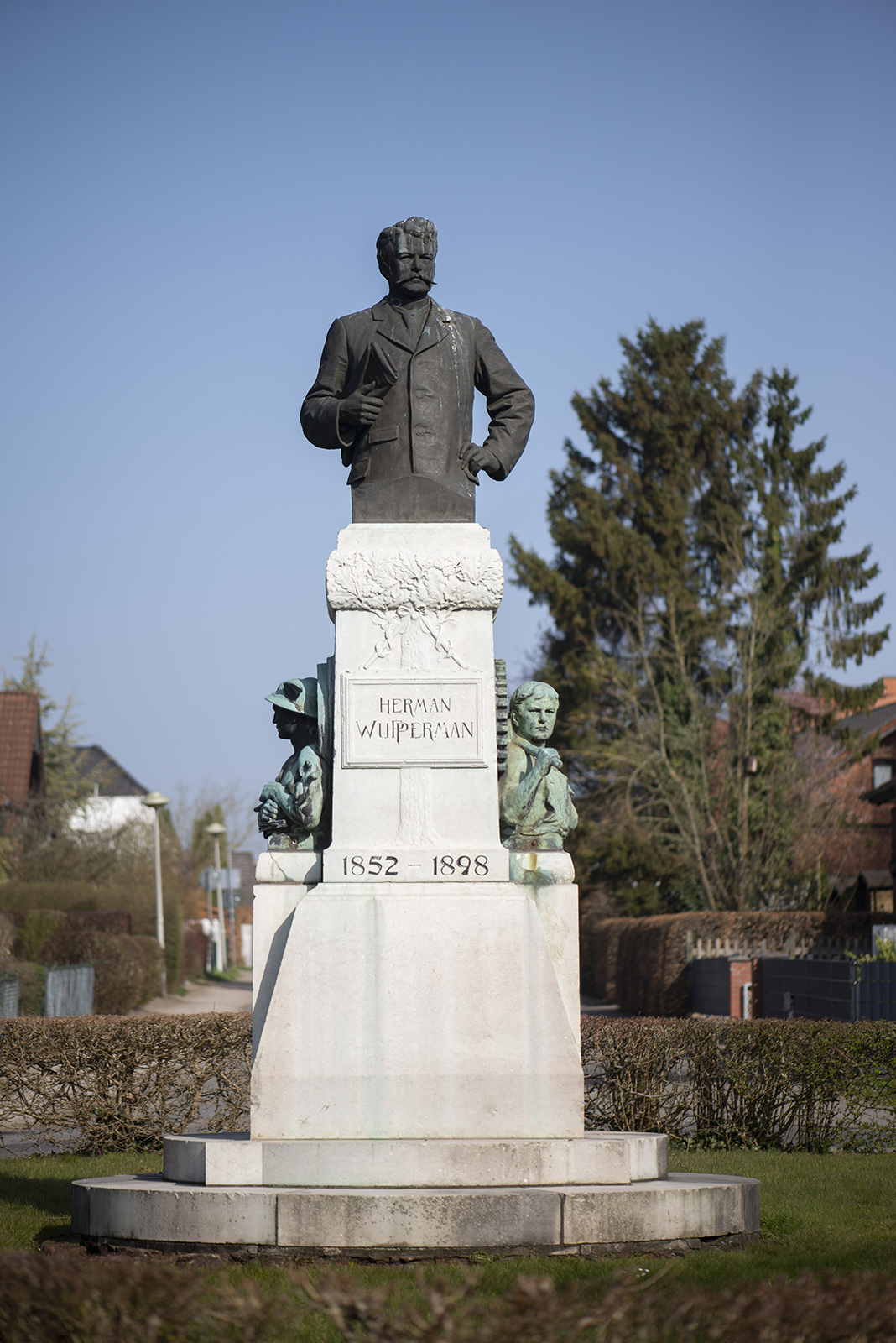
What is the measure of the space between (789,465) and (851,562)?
3.26 meters

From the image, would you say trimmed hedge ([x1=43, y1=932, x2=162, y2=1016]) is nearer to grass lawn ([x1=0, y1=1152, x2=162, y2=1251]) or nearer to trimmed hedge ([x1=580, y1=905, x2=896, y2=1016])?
trimmed hedge ([x1=580, y1=905, x2=896, y2=1016])

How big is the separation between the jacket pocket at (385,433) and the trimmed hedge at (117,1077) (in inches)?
220

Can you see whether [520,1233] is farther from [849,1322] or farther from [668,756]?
[668,756]

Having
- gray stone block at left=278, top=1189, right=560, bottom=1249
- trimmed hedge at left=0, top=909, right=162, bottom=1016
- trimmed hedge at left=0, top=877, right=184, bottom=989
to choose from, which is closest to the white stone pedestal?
gray stone block at left=278, top=1189, right=560, bottom=1249

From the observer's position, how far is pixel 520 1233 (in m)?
6.04

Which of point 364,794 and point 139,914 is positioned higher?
point 364,794

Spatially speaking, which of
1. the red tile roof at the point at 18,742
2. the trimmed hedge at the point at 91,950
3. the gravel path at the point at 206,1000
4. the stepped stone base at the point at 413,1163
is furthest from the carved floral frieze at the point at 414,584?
the red tile roof at the point at 18,742

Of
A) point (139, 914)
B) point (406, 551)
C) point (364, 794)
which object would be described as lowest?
point (139, 914)

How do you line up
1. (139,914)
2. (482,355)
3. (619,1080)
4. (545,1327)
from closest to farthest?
(545,1327) < (482,355) < (619,1080) < (139,914)

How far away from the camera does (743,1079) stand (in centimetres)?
1130

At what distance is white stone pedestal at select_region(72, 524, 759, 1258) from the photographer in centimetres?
612

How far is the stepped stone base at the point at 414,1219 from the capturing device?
6016 millimetres

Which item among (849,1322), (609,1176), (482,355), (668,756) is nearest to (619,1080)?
(609,1176)

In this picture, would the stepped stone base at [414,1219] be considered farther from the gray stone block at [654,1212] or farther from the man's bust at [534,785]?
the man's bust at [534,785]
